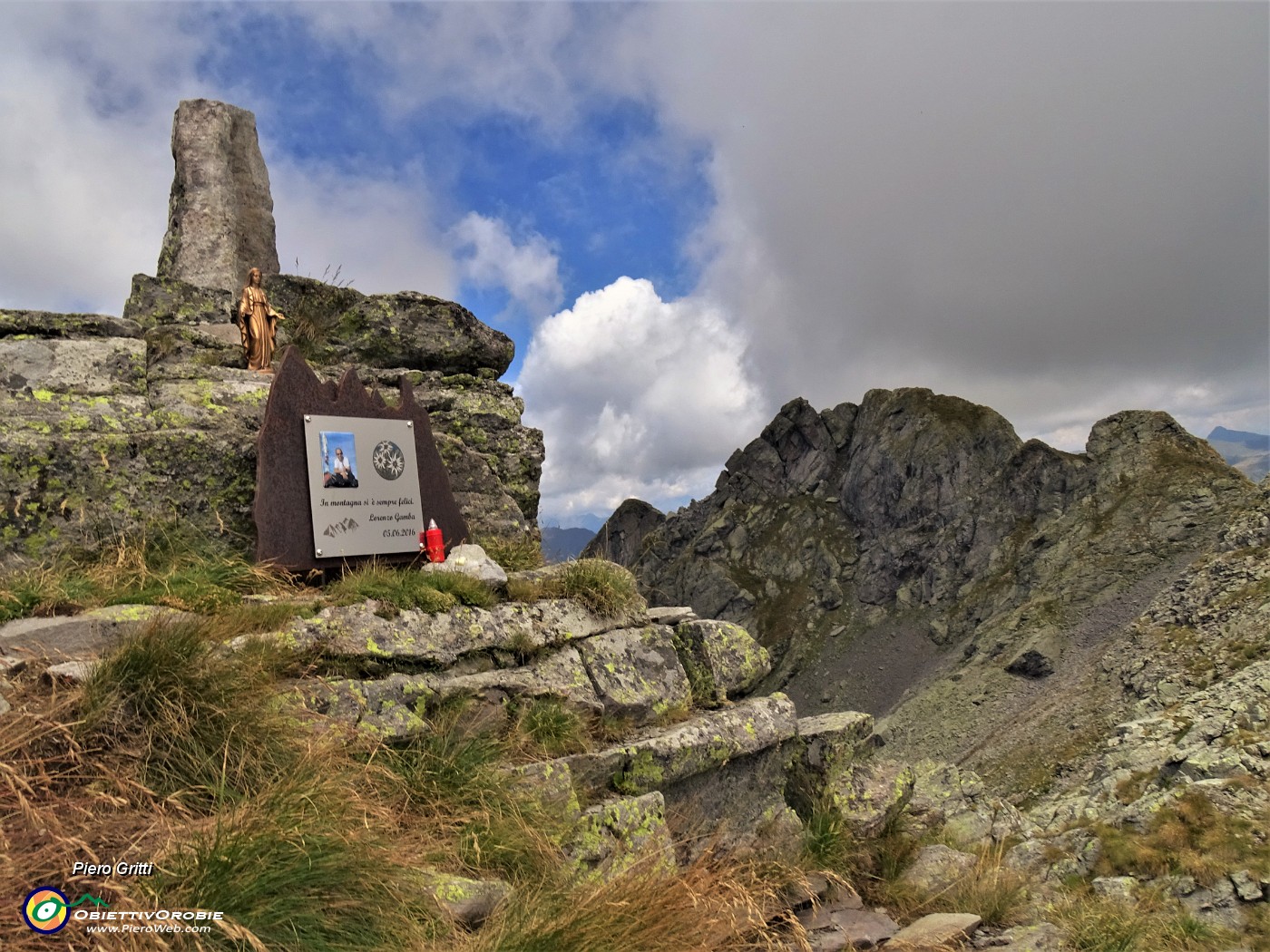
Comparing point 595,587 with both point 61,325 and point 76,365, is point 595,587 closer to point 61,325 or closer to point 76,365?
point 76,365

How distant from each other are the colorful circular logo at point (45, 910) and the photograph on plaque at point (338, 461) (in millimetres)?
6894

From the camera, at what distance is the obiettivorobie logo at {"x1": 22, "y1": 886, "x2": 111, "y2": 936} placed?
3.83m

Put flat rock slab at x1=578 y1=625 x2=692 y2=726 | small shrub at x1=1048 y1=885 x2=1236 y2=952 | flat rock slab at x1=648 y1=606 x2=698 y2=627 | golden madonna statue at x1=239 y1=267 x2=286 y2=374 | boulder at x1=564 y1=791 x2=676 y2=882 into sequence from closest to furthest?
1. boulder at x1=564 y1=791 x2=676 y2=882
2. small shrub at x1=1048 y1=885 x2=1236 y2=952
3. flat rock slab at x1=578 y1=625 x2=692 y2=726
4. flat rock slab at x1=648 y1=606 x2=698 y2=627
5. golden madonna statue at x1=239 y1=267 x2=286 y2=374

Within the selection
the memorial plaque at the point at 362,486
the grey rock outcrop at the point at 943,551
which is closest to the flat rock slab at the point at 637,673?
the memorial plaque at the point at 362,486

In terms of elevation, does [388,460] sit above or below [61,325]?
below

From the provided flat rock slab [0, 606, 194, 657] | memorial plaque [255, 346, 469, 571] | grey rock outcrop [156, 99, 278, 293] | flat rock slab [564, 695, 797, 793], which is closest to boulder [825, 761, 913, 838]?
flat rock slab [564, 695, 797, 793]

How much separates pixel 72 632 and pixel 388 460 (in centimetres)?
496

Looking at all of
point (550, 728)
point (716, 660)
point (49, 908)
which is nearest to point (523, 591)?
point (550, 728)

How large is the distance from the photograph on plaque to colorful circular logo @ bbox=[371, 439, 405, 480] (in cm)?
37

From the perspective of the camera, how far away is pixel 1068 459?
474ft

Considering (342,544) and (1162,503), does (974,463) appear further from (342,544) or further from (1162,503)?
(342,544)

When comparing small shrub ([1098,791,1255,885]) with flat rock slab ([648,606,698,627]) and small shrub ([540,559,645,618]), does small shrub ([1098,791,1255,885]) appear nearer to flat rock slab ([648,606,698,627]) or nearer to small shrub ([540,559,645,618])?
flat rock slab ([648,606,698,627])

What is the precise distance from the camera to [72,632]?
6.88 m

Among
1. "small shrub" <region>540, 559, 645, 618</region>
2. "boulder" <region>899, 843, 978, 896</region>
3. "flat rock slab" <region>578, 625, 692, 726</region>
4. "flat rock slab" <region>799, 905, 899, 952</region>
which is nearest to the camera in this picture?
"flat rock slab" <region>799, 905, 899, 952</region>
